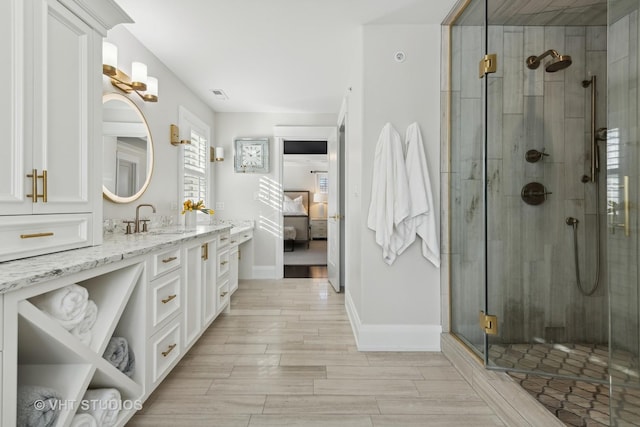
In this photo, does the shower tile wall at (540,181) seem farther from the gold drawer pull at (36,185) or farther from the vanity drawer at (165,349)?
the gold drawer pull at (36,185)

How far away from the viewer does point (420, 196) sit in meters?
2.31

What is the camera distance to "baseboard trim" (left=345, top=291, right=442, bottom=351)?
2.39 meters

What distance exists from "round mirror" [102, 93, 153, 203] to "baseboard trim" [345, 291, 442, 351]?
210cm

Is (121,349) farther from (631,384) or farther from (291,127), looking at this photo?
(291,127)

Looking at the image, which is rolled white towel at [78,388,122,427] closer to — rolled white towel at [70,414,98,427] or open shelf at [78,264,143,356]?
rolled white towel at [70,414,98,427]

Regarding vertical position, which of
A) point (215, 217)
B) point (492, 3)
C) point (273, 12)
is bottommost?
point (215, 217)

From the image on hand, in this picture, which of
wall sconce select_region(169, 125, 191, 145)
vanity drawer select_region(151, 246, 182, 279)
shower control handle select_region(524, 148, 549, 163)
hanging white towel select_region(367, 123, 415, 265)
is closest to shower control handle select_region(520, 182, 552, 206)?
shower control handle select_region(524, 148, 549, 163)

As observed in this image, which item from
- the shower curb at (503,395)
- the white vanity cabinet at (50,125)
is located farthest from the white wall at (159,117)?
the shower curb at (503,395)

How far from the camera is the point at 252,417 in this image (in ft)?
5.29

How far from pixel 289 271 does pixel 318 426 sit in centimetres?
373

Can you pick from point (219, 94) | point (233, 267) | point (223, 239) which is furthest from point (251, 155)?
point (223, 239)

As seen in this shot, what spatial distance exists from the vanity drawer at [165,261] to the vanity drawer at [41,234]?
32cm

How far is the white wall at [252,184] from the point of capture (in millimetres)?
4664

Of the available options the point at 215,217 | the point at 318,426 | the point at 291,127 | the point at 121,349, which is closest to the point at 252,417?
the point at 318,426
